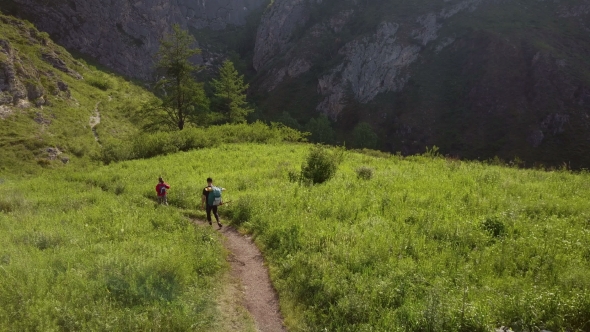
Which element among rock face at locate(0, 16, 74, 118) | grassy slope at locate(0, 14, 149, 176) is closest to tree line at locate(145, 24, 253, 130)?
grassy slope at locate(0, 14, 149, 176)

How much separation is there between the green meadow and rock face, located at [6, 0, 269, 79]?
68.6 meters

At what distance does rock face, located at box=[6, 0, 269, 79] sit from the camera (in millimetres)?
69375

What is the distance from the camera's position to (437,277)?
799 cm

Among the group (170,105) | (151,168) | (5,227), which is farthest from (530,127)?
(5,227)

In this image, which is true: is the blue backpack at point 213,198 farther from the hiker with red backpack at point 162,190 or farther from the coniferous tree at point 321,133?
the coniferous tree at point 321,133

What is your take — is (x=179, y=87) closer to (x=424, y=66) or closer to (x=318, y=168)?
(x=318, y=168)

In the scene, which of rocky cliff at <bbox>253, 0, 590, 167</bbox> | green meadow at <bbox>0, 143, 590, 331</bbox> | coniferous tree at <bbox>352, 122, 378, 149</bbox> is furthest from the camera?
coniferous tree at <bbox>352, 122, 378, 149</bbox>

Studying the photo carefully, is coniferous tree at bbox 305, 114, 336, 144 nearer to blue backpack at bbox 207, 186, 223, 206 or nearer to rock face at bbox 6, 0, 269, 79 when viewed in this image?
rock face at bbox 6, 0, 269, 79

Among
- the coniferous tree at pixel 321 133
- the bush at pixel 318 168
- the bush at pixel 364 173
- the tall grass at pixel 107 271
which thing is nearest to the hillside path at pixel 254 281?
the tall grass at pixel 107 271

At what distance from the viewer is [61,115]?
42.1 m

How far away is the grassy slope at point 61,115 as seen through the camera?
113 feet

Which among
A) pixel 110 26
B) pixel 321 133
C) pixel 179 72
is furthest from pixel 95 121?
pixel 110 26

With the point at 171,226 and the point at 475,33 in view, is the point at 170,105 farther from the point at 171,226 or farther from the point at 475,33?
the point at 475,33

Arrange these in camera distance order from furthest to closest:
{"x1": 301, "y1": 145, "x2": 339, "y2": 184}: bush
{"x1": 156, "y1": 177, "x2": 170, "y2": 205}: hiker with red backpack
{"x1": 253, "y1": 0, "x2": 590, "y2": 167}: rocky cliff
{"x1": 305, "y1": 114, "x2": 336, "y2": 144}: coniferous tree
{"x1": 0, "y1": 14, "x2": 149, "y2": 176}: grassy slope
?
1. {"x1": 305, "y1": 114, "x2": 336, "y2": 144}: coniferous tree
2. {"x1": 253, "y1": 0, "x2": 590, "y2": 167}: rocky cliff
3. {"x1": 0, "y1": 14, "x2": 149, "y2": 176}: grassy slope
4. {"x1": 301, "y1": 145, "x2": 339, "y2": 184}: bush
5. {"x1": 156, "y1": 177, "x2": 170, "y2": 205}: hiker with red backpack
